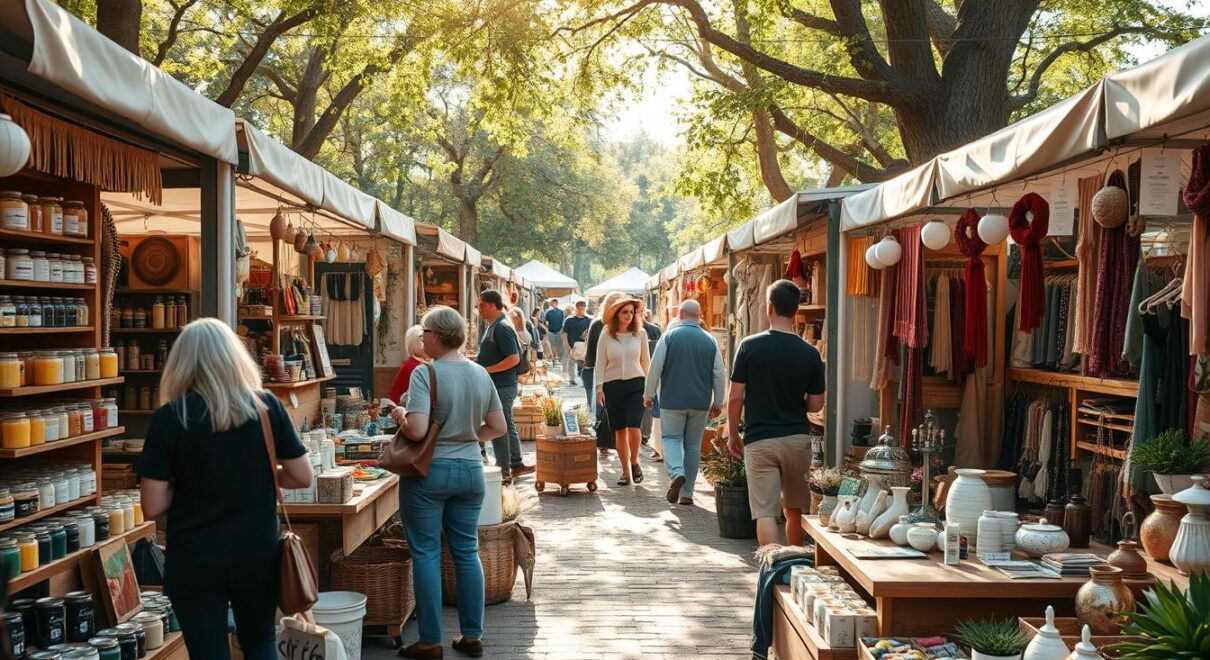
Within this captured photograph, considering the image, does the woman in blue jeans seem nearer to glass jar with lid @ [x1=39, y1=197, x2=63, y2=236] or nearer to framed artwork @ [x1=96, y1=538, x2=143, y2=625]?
framed artwork @ [x1=96, y1=538, x2=143, y2=625]

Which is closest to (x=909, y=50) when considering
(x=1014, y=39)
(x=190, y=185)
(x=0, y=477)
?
(x=1014, y=39)

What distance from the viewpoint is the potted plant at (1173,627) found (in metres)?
2.73

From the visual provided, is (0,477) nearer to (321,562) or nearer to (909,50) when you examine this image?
(321,562)

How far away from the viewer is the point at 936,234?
6273 millimetres

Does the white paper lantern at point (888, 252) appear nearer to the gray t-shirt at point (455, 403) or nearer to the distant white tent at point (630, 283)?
the gray t-shirt at point (455, 403)

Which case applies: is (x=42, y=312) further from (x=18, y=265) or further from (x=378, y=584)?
(x=378, y=584)

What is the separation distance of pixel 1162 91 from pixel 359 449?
5051mm

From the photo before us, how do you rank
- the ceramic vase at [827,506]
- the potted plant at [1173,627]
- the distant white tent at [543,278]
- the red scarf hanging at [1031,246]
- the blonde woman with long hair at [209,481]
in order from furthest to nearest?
the distant white tent at [543,278] < the ceramic vase at [827,506] < the red scarf hanging at [1031,246] < the blonde woman with long hair at [209,481] < the potted plant at [1173,627]

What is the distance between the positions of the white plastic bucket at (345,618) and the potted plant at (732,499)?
3.69m

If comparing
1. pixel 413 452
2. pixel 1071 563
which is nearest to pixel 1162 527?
pixel 1071 563

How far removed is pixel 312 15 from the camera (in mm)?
12930

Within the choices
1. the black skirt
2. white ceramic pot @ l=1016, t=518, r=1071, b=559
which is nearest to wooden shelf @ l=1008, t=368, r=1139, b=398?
white ceramic pot @ l=1016, t=518, r=1071, b=559

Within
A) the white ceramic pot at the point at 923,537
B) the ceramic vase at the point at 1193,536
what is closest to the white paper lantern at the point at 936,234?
the white ceramic pot at the point at 923,537

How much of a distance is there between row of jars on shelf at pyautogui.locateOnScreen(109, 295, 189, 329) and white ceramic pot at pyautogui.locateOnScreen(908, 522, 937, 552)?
4.80m
